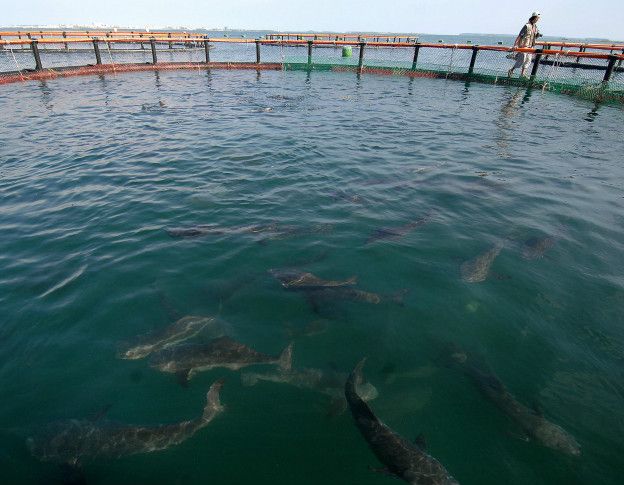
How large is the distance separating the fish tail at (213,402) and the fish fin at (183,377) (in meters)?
0.36

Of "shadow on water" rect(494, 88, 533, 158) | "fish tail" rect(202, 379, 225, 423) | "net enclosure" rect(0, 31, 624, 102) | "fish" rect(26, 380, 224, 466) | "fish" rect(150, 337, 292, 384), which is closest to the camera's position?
"fish" rect(26, 380, 224, 466)

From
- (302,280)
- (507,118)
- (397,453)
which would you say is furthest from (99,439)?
(507,118)

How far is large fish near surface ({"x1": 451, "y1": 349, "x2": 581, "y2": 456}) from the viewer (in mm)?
3631

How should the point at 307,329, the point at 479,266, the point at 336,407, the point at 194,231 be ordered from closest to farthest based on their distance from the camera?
the point at 336,407 → the point at 307,329 → the point at 479,266 → the point at 194,231

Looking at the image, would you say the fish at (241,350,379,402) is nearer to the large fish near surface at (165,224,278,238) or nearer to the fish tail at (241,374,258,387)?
the fish tail at (241,374,258,387)

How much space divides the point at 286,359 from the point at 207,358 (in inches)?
39.9

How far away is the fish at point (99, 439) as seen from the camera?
11.6ft

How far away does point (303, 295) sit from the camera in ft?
18.2

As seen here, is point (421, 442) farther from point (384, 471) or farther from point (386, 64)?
point (386, 64)

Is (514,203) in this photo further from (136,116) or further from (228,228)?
(136,116)

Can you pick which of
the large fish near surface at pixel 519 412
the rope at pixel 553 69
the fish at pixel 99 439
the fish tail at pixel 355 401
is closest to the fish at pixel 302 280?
the fish tail at pixel 355 401

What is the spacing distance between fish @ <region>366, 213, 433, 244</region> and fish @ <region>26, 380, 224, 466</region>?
4445 millimetres

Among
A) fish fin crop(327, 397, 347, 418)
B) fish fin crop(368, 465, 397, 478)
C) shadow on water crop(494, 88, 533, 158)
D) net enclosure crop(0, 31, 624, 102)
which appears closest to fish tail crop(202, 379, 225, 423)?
fish fin crop(327, 397, 347, 418)

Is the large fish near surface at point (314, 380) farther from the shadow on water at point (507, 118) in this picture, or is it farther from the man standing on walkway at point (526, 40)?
the man standing on walkway at point (526, 40)
